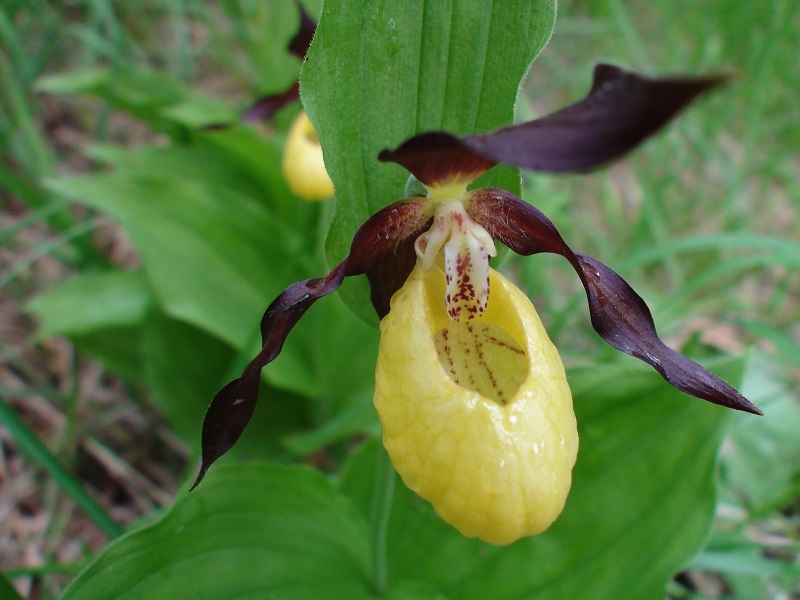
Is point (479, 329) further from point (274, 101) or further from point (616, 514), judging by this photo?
point (274, 101)

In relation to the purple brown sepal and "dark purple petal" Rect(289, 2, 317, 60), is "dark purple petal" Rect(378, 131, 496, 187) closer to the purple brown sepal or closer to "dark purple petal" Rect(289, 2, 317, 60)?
the purple brown sepal

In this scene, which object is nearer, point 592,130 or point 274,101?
point 592,130

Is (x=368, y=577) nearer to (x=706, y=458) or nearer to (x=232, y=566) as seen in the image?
(x=232, y=566)

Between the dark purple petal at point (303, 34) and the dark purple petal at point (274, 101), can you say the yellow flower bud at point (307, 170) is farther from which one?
the dark purple petal at point (303, 34)

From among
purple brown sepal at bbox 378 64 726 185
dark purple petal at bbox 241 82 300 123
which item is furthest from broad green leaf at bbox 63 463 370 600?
dark purple petal at bbox 241 82 300 123

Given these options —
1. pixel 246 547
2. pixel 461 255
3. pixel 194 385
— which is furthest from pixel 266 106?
pixel 246 547

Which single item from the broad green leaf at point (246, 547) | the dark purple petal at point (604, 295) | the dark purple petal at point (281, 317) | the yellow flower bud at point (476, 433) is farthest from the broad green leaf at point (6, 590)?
the dark purple petal at point (604, 295)
